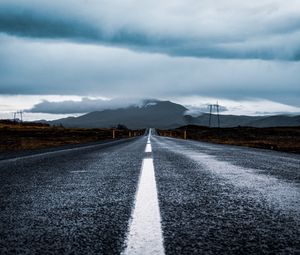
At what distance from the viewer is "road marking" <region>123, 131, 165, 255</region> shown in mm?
2482

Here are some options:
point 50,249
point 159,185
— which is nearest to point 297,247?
point 50,249

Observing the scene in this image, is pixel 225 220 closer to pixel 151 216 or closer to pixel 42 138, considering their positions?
pixel 151 216

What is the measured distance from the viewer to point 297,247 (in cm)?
259

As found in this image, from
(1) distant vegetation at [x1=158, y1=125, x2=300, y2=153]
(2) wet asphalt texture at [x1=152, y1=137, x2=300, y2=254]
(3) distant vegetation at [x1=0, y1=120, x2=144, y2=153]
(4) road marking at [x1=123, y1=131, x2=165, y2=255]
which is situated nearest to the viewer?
(4) road marking at [x1=123, y1=131, x2=165, y2=255]

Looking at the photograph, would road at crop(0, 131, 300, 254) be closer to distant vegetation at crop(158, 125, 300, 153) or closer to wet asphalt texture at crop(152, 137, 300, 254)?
wet asphalt texture at crop(152, 137, 300, 254)

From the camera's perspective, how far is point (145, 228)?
301 centimetres

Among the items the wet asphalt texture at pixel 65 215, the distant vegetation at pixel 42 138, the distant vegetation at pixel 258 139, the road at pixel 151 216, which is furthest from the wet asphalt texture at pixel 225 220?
the distant vegetation at pixel 42 138

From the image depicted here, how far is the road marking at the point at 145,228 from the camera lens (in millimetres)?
2482

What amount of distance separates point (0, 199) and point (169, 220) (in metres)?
2.15

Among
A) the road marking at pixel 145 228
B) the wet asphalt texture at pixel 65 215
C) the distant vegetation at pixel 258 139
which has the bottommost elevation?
the distant vegetation at pixel 258 139

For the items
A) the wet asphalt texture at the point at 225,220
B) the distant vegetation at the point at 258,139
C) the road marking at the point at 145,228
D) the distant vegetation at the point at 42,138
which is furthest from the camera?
the distant vegetation at the point at 42,138

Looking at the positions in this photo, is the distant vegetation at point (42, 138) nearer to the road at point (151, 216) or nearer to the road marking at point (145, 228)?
the road at point (151, 216)

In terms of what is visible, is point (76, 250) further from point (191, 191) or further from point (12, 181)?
point (12, 181)

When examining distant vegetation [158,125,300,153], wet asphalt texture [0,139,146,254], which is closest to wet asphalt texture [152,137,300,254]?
wet asphalt texture [0,139,146,254]
